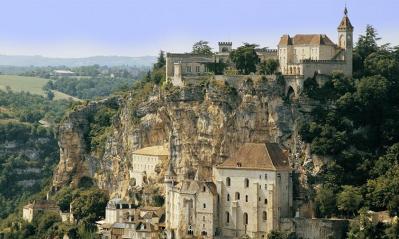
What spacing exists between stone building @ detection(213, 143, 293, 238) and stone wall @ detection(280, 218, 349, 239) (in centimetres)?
104

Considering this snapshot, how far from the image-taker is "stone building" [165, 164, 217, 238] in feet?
271

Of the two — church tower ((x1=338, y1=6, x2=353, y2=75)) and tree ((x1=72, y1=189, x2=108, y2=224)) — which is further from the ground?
church tower ((x1=338, y1=6, x2=353, y2=75))

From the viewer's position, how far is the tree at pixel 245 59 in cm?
9238

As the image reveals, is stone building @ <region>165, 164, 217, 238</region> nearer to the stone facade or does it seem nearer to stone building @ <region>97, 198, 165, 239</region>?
the stone facade

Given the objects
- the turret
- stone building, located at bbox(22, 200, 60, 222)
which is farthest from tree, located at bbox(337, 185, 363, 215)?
stone building, located at bbox(22, 200, 60, 222)

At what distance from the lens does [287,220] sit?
265 feet

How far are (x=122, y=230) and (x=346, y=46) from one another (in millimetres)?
23577

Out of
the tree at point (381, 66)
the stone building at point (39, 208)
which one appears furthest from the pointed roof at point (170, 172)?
the stone building at point (39, 208)

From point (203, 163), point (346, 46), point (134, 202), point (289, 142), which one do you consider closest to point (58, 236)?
point (134, 202)

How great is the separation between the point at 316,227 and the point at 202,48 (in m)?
33.0

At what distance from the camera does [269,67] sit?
90.7m

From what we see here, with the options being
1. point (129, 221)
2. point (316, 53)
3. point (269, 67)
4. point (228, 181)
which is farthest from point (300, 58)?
point (129, 221)

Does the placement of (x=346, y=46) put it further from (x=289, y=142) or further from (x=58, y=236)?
(x=58, y=236)

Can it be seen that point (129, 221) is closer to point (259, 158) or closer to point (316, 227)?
point (259, 158)
